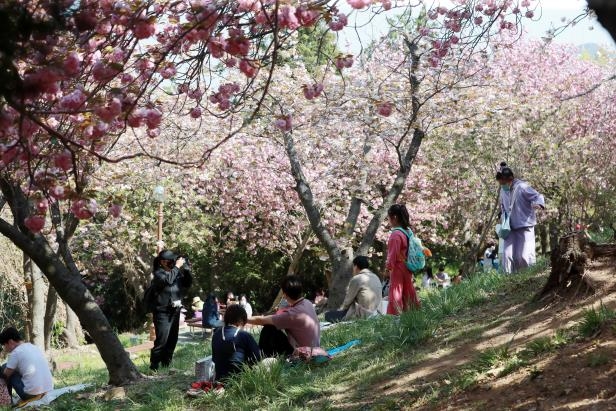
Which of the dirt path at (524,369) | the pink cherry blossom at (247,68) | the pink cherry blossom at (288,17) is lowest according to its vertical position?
the dirt path at (524,369)

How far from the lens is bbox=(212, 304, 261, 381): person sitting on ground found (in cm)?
701

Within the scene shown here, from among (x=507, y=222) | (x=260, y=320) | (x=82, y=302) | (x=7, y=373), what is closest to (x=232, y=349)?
(x=260, y=320)

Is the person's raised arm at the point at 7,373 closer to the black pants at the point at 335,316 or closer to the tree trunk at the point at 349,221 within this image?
the black pants at the point at 335,316

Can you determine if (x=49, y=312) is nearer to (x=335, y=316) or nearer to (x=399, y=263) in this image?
(x=335, y=316)

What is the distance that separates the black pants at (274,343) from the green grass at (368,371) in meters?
0.49

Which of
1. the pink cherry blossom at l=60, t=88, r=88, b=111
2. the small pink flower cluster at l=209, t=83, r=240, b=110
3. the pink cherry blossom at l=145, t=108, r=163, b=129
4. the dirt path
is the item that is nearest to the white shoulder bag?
the dirt path

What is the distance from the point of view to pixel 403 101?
13781 millimetres

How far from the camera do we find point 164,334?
941cm

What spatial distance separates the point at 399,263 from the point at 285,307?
5.71 feet

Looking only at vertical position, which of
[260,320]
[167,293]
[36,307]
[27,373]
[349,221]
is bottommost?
[27,373]

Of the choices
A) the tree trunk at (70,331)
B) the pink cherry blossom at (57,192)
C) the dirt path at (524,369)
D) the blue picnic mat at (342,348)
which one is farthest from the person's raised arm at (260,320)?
the tree trunk at (70,331)

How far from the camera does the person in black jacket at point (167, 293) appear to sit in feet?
30.6

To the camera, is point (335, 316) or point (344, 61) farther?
point (335, 316)

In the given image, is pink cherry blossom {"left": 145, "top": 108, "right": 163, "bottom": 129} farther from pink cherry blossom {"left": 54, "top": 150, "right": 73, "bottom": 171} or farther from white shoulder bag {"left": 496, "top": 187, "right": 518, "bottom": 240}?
white shoulder bag {"left": 496, "top": 187, "right": 518, "bottom": 240}
